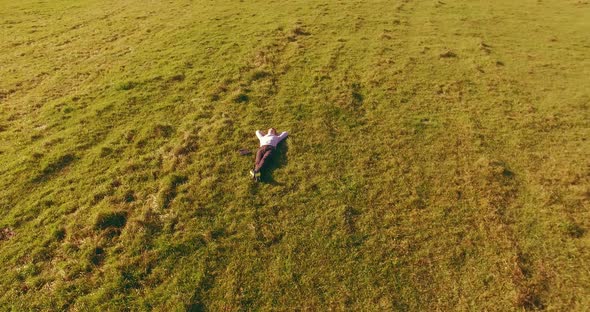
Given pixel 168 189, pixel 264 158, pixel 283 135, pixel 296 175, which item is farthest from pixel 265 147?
pixel 168 189

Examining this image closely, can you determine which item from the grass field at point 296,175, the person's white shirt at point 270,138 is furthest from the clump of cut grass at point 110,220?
the person's white shirt at point 270,138

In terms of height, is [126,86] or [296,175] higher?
[126,86]

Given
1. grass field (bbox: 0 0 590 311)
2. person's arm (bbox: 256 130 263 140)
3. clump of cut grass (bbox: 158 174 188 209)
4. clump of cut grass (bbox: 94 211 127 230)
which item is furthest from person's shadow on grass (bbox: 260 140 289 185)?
clump of cut grass (bbox: 94 211 127 230)

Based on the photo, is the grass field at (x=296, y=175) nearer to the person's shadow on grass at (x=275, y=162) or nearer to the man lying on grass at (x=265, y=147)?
the person's shadow on grass at (x=275, y=162)

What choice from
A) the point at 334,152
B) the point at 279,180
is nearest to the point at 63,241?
the point at 279,180

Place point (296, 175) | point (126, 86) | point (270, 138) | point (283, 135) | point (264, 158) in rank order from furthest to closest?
point (126, 86) < point (283, 135) < point (270, 138) < point (264, 158) < point (296, 175)

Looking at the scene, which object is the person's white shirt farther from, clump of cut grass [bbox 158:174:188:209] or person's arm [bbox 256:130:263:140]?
clump of cut grass [bbox 158:174:188:209]

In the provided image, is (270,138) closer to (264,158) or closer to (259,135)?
(259,135)
